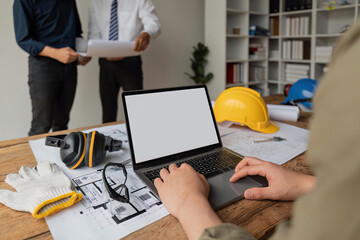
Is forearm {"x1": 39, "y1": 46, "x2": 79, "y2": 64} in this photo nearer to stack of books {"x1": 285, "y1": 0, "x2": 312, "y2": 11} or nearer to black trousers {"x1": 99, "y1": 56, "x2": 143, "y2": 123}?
black trousers {"x1": 99, "y1": 56, "x2": 143, "y2": 123}

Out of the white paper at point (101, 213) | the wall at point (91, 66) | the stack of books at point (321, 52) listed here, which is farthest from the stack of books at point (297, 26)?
the white paper at point (101, 213)

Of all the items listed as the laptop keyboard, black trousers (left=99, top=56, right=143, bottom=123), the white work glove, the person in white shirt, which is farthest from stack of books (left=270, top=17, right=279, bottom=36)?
the white work glove

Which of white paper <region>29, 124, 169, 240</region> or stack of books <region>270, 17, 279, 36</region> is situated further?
stack of books <region>270, 17, 279, 36</region>

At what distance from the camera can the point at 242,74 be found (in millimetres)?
4375

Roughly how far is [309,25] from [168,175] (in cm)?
410

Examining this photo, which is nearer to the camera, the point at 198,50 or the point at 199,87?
the point at 199,87

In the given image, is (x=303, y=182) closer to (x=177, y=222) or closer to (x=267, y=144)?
(x=177, y=222)

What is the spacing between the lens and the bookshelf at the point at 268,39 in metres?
3.94

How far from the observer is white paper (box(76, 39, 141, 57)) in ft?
6.90

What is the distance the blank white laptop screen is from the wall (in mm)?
2443

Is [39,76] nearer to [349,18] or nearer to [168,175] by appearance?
[168,175]

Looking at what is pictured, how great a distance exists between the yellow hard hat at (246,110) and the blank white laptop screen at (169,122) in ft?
→ 0.90

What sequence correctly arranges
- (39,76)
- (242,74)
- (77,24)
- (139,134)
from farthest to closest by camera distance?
(242,74), (77,24), (39,76), (139,134)

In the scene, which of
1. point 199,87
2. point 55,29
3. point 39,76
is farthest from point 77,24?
point 199,87
